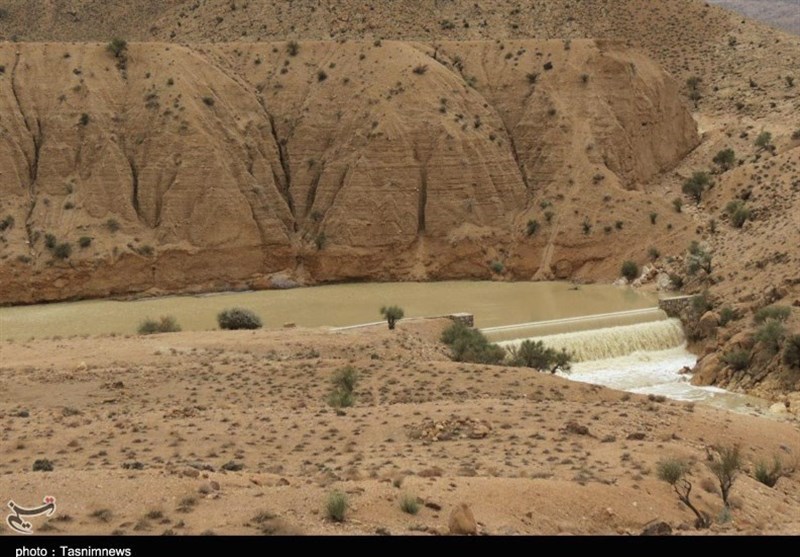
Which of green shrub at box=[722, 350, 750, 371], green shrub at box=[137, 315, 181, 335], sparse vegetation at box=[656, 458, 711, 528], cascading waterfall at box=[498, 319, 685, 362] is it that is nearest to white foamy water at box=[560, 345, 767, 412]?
cascading waterfall at box=[498, 319, 685, 362]

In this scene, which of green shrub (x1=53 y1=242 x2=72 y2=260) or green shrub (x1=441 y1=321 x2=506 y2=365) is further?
green shrub (x1=53 y1=242 x2=72 y2=260)

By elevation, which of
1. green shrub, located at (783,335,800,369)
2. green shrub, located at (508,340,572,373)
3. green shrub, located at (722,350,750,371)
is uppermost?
green shrub, located at (783,335,800,369)

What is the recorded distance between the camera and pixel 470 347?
31047 mm

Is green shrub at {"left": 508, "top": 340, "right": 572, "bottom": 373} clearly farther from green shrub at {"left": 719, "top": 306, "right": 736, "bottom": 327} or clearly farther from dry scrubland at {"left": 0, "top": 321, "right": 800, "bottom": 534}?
green shrub at {"left": 719, "top": 306, "right": 736, "bottom": 327}

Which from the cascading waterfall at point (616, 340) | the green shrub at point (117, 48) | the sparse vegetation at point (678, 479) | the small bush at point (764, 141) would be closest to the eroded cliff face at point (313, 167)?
the green shrub at point (117, 48)

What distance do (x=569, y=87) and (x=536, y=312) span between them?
17.5 m

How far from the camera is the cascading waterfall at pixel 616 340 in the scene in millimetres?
35031

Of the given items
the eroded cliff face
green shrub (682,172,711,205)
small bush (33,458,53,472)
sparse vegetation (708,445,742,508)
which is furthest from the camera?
green shrub (682,172,711,205)

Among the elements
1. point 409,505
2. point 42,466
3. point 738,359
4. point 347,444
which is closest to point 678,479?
point 409,505

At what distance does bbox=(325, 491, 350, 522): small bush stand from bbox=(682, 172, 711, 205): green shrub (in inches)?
Result: 1632

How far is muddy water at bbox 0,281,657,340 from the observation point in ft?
130

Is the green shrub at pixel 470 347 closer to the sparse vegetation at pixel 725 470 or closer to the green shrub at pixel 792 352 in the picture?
the green shrub at pixel 792 352

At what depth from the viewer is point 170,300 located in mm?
45531

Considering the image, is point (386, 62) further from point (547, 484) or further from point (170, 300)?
point (547, 484)
